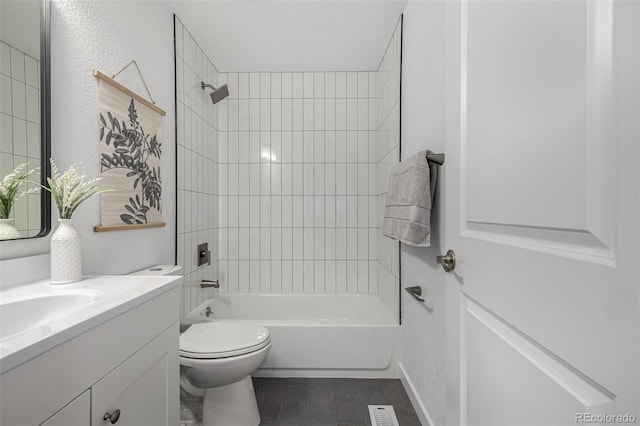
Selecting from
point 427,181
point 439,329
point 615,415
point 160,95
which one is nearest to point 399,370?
point 439,329

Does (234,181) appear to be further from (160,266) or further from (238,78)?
(160,266)

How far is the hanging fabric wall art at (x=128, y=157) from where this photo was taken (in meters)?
1.35

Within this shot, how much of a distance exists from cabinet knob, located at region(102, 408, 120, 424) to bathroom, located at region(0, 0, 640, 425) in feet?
0.20

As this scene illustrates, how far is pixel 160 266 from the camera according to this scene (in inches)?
67.7

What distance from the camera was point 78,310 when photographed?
0.74m

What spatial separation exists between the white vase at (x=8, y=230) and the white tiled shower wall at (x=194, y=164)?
101 cm

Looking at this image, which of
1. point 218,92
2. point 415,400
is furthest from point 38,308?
point 218,92

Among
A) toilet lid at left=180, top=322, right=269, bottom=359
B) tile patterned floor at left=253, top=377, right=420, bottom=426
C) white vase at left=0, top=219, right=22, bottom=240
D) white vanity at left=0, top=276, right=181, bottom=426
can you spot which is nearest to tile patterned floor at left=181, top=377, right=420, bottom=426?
tile patterned floor at left=253, top=377, right=420, bottom=426

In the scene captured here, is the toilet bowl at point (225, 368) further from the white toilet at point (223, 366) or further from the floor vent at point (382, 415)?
the floor vent at point (382, 415)

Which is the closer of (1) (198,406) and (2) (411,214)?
(2) (411,214)

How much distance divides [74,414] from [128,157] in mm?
1163

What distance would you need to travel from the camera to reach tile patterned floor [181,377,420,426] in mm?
1631

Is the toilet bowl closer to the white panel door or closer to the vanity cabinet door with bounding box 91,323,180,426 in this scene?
the vanity cabinet door with bounding box 91,323,180,426

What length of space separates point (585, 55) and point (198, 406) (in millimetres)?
2095
